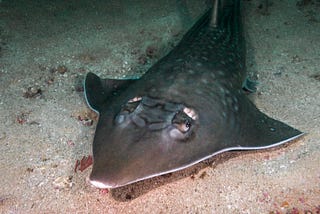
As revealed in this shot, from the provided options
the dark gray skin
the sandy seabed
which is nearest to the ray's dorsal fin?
the dark gray skin

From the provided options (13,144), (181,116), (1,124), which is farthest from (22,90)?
(181,116)

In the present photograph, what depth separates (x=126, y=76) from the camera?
590cm

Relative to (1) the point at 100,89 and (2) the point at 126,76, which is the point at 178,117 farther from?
(2) the point at 126,76

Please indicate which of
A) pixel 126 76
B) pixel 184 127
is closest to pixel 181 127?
pixel 184 127

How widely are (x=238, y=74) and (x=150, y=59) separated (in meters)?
1.99

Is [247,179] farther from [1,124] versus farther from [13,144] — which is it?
[1,124]

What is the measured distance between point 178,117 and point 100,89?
182cm

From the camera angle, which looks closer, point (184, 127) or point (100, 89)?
point (184, 127)

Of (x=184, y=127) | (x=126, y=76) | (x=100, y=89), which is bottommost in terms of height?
(x=126, y=76)

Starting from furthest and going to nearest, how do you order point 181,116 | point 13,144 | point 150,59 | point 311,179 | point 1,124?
point 150,59 → point 1,124 → point 13,144 → point 311,179 → point 181,116

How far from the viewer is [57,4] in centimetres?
753

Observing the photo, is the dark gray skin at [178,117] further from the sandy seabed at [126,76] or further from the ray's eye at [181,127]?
the sandy seabed at [126,76]

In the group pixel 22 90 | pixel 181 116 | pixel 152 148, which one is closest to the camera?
pixel 152 148

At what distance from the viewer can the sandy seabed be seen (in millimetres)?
3742
